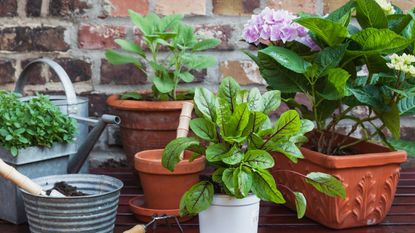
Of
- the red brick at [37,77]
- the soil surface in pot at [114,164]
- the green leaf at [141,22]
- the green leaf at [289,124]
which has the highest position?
the green leaf at [141,22]

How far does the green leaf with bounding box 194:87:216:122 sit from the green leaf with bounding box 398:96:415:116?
42cm

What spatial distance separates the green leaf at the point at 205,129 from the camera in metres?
1.04

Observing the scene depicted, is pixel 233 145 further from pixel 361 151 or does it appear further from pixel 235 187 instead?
pixel 361 151

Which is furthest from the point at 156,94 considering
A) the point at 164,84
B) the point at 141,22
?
the point at 141,22

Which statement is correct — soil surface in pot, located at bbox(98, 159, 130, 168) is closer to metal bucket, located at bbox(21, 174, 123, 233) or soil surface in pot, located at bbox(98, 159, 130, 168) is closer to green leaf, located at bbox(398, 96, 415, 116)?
metal bucket, located at bbox(21, 174, 123, 233)

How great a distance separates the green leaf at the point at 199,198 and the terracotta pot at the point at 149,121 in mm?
387

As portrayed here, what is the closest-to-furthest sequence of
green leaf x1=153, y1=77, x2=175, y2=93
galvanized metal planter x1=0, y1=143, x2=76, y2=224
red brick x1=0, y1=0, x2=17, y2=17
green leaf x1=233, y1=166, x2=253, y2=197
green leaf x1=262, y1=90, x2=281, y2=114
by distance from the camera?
green leaf x1=233, y1=166, x2=253, y2=197 < green leaf x1=262, y1=90, x2=281, y2=114 < galvanized metal planter x1=0, y1=143, x2=76, y2=224 < green leaf x1=153, y1=77, x2=175, y2=93 < red brick x1=0, y1=0, x2=17, y2=17

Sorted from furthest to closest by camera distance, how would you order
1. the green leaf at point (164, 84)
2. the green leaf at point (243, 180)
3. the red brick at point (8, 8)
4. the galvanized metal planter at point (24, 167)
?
the red brick at point (8, 8), the green leaf at point (164, 84), the galvanized metal planter at point (24, 167), the green leaf at point (243, 180)

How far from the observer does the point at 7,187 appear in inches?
46.7

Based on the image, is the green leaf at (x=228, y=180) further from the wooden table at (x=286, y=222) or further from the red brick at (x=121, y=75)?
the red brick at (x=121, y=75)

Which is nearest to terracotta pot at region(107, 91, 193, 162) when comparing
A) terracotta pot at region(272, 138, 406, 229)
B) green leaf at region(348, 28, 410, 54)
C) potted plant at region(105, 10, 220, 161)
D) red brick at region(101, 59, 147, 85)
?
potted plant at region(105, 10, 220, 161)

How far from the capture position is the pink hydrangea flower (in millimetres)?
1162

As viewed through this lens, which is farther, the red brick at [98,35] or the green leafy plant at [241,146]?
the red brick at [98,35]

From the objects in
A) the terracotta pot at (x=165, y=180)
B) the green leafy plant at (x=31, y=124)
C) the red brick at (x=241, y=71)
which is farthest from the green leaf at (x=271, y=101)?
the red brick at (x=241, y=71)
